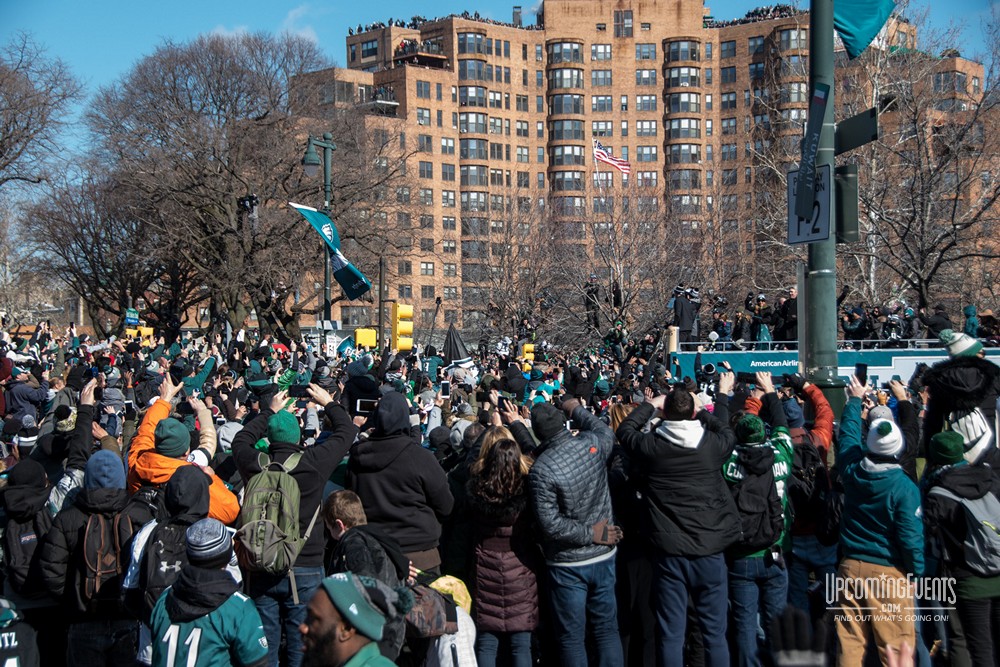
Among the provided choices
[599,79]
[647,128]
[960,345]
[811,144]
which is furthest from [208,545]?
[599,79]

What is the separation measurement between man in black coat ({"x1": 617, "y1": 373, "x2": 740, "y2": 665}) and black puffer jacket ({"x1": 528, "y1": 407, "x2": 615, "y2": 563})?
287 millimetres

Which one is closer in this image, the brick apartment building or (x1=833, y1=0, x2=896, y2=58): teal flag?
(x1=833, y1=0, x2=896, y2=58): teal flag

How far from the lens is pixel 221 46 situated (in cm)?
4938

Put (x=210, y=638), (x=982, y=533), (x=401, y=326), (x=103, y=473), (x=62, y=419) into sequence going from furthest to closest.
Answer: (x=401, y=326) → (x=62, y=419) → (x=103, y=473) → (x=982, y=533) → (x=210, y=638)

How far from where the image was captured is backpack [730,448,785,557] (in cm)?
625

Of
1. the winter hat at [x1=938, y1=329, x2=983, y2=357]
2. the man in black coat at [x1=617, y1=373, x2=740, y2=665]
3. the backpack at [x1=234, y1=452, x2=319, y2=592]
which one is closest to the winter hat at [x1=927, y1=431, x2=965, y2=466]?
the man in black coat at [x1=617, y1=373, x2=740, y2=665]

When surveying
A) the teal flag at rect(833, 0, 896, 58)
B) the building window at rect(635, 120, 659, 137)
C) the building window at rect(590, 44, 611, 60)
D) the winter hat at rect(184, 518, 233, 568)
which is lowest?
the winter hat at rect(184, 518, 233, 568)

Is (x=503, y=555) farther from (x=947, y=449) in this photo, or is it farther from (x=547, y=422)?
(x=947, y=449)

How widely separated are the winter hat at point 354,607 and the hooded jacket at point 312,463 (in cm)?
271

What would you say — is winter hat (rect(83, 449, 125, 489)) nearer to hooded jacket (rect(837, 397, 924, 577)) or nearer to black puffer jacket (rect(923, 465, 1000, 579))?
hooded jacket (rect(837, 397, 924, 577))

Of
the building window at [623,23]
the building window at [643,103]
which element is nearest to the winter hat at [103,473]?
the building window at [643,103]

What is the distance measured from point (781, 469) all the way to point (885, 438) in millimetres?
987

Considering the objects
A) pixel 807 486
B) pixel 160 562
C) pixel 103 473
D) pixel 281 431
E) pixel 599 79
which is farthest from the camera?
pixel 599 79

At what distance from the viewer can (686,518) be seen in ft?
19.7
